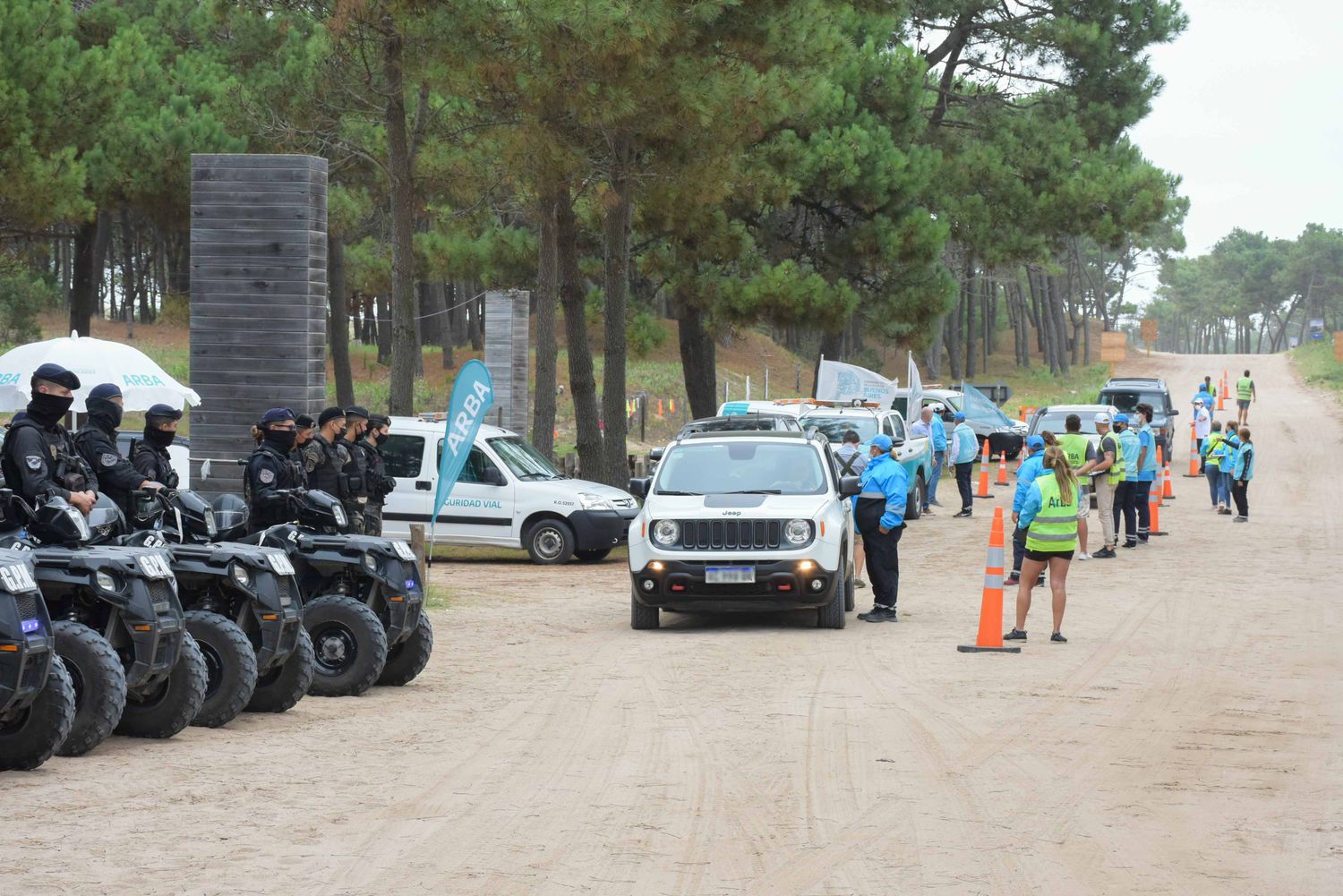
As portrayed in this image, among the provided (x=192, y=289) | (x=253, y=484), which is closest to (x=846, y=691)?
(x=253, y=484)

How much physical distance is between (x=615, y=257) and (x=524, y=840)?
61.1ft

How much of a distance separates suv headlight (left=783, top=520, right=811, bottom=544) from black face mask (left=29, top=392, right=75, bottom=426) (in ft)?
23.9

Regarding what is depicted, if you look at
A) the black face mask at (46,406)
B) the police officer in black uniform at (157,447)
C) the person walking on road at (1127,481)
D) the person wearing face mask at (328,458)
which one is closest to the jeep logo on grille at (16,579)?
the black face mask at (46,406)

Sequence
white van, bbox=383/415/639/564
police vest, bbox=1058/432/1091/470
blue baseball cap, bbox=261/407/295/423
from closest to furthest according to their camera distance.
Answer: blue baseball cap, bbox=261/407/295/423, white van, bbox=383/415/639/564, police vest, bbox=1058/432/1091/470

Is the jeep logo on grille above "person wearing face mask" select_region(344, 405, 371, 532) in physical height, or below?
below

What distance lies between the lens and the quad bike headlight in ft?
32.3

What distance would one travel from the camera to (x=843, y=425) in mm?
26562

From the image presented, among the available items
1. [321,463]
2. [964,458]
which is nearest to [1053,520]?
[321,463]

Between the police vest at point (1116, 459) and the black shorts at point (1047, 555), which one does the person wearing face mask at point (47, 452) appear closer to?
the black shorts at point (1047, 555)

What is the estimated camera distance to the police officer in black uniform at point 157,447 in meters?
10.4

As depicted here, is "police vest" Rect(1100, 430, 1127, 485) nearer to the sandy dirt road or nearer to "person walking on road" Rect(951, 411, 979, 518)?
"person walking on road" Rect(951, 411, 979, 518)

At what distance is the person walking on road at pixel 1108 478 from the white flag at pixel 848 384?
8.25 meters

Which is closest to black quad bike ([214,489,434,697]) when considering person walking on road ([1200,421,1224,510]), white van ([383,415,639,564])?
white van ([383,415,639,564])

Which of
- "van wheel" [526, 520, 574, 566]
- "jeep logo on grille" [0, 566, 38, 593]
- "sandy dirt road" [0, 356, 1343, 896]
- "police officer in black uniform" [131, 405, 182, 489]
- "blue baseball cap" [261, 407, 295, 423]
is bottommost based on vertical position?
"sandy dirt road" [0, 356, 1343, 896]
